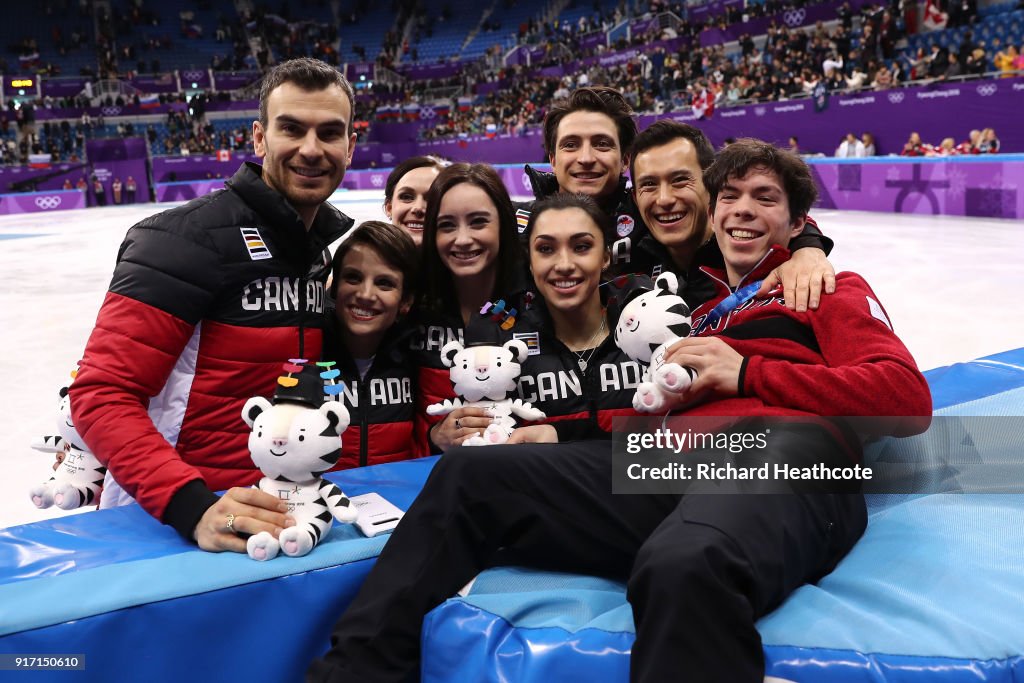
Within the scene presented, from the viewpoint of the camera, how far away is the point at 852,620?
151 centimetres

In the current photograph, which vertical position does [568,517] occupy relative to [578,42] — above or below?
below

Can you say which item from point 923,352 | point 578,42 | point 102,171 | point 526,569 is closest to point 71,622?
point 526,569

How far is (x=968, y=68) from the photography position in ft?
42.7

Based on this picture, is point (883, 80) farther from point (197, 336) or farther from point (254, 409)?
point (254, 409)

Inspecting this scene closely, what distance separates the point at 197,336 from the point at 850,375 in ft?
5.45

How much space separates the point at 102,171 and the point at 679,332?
25.6 meters

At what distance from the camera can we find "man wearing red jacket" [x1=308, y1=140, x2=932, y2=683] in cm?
131

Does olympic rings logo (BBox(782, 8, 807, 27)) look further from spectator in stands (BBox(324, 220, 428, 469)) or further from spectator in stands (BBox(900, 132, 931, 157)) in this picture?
spectator in stands (BBox(324, 220, 428, 469))

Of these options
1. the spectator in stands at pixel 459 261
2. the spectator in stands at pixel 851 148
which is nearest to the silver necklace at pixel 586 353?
the spectator in stands at pixel 459 261

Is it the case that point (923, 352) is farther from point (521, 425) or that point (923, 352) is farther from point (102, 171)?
point (102, 171)

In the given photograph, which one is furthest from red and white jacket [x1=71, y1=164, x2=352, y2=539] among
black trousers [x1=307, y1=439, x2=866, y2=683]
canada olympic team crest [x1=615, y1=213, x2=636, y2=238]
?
canada olympic team crest [x1=615, y1=213, x2=636, y2=238]

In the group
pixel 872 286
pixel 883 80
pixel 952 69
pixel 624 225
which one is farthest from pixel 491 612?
pixel 883 80

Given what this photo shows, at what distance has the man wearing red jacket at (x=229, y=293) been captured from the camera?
79.2 inches

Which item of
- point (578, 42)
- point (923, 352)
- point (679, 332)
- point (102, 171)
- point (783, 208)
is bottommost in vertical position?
point (923, 352)
